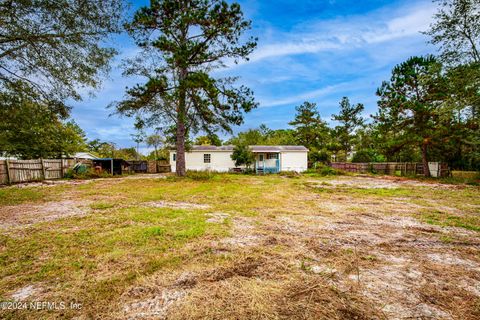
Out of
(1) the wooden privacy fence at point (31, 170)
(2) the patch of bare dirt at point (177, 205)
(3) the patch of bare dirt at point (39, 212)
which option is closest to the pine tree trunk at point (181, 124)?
(2) the patch of bare dirt at point (177, 205)

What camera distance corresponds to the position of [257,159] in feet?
78.9

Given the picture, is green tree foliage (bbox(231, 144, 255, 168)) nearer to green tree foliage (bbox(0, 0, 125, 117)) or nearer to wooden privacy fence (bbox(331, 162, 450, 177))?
wooden privacy fence (bbox(331, 162, 450, 177))

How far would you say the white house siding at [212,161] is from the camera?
23125mm

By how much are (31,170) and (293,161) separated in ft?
72.4

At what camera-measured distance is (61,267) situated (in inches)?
100

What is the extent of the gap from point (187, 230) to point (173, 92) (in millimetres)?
9612

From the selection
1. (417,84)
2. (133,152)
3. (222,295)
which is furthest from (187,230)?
(133,152)

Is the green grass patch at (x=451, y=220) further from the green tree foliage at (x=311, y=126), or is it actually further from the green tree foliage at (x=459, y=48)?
the green tree foliage at (x=311, y=126)

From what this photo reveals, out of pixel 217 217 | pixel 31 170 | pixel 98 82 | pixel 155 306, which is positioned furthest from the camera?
pixel 31 170

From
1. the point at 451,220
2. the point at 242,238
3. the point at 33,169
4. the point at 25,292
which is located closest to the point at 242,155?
the point at 33,169

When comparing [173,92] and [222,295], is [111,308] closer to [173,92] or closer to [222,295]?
[222,295]

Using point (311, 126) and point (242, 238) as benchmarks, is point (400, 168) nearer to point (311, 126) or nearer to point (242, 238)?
point (311, 126)

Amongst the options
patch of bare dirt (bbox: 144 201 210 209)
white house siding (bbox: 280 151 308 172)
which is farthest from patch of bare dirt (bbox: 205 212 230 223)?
white house siding (bbox: 280 151 308 172)

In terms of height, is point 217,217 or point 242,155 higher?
point 242,155
